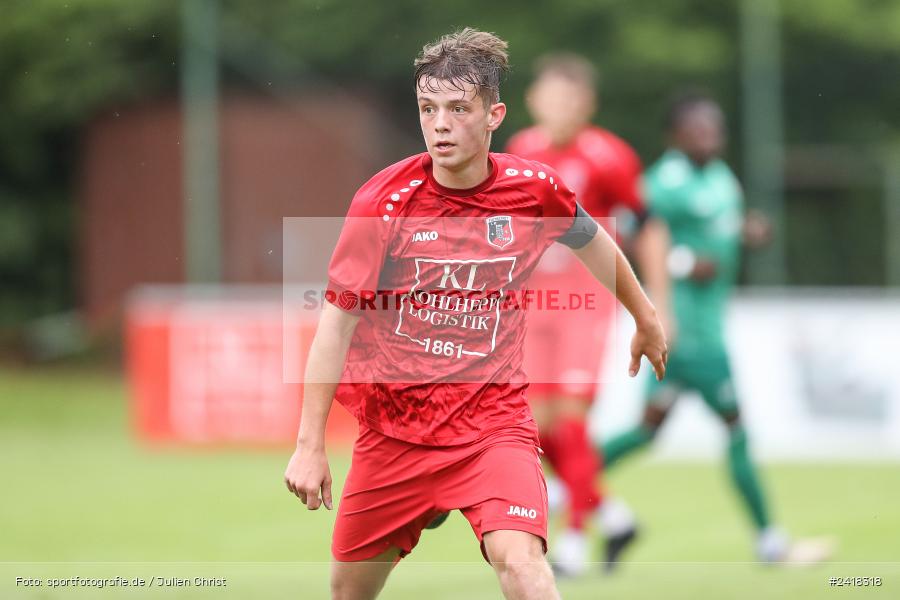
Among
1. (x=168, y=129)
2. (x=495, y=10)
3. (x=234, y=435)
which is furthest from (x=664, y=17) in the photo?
(x=234, y=435)

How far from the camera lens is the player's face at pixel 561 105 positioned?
7.58 metres

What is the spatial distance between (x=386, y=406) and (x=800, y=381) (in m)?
8.89

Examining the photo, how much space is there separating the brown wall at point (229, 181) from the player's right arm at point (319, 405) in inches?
530

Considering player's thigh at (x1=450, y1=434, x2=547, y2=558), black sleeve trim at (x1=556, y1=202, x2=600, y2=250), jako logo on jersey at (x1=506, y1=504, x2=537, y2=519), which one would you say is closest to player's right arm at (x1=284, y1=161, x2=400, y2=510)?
player's thigh at (x1=450, y1=434, x2=547, y2=558)

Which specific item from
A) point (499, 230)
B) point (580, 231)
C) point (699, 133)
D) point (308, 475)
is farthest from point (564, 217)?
point (699, 133)

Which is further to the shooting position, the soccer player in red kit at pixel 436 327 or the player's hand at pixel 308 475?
the soccer player in red kit at pixel 436 327

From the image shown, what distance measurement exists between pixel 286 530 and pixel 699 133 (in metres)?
3.51

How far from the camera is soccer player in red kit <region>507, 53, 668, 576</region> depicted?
7262 mm

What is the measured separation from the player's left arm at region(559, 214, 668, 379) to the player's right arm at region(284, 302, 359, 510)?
86 cm

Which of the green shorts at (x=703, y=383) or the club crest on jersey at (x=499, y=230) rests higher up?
the club crest on jersey at (x=499, y=230)

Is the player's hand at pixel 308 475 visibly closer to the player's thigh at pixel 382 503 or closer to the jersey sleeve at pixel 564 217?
the player's thigh at pixel 382 503

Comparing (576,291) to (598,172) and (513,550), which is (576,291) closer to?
(598,172)

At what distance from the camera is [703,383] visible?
7676mm

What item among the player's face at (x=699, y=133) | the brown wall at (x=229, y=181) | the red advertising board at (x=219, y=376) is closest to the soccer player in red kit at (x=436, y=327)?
the player's face at (x=699, y=133)
